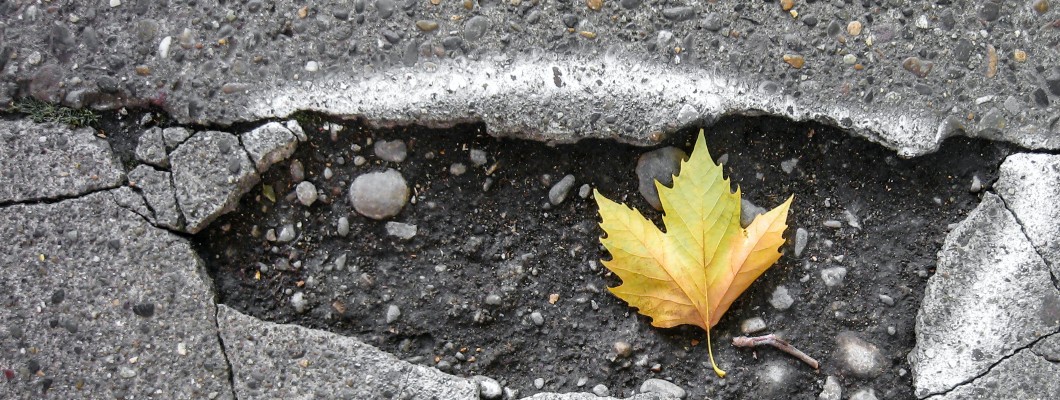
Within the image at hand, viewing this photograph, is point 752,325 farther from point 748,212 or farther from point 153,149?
point 153,149

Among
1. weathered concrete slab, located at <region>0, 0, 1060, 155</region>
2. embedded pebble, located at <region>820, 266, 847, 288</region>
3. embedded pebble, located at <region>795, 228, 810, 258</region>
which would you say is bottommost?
embedded pebble, located at <region>820, 266, 847, 288</region>

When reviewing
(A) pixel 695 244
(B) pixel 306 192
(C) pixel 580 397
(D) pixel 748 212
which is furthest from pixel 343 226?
(D) pixel 748 212

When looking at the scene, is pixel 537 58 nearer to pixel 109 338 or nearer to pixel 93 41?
pixel 93 41

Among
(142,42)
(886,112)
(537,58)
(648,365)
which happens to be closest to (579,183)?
(537,58)

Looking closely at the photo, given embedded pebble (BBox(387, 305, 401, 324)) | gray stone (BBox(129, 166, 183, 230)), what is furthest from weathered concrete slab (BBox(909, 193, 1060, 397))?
gray stone (BBox(129, 166, 183, 230))

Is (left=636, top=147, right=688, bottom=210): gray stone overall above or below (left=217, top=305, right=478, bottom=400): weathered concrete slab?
above

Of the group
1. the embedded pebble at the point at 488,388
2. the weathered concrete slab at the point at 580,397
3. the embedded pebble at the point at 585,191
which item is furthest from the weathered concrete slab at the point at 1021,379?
the embedded pebble at the point at 488,388

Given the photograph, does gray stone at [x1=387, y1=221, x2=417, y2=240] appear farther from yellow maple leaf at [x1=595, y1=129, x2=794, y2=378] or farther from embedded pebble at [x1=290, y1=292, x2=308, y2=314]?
yellow maple leaf at [x1=595, y1=129, x2=794, y2=378]
